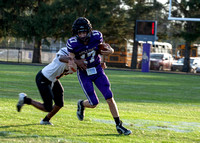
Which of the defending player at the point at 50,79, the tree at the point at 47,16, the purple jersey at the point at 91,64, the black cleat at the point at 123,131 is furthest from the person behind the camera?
the tree at the point at 47,16

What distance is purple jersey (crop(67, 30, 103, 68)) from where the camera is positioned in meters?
6.60

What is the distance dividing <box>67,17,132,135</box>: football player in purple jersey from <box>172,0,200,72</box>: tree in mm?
30720

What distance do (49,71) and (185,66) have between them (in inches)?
1360

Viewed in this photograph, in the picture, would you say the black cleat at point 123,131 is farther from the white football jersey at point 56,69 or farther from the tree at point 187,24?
the tree at point 187,24

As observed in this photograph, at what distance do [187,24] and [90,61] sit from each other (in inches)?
1359

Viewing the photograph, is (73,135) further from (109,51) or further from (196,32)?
(196,32)

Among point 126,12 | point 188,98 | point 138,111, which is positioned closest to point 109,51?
→ point 138,111

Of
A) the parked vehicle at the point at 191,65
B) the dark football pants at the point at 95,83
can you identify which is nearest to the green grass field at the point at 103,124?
the dark football pants at the point at 95,83

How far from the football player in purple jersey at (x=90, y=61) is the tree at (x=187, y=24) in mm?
30720

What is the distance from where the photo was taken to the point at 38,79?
688 cm

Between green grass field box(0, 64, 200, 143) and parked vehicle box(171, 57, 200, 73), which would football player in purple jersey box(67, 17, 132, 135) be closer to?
green grass field box(0, 64, 200, 143)

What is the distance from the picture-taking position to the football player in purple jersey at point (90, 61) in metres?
6.55

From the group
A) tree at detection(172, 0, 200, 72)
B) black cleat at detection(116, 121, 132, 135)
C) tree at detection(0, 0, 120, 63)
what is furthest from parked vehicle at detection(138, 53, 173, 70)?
black cleat at detection(116, 121, 132, 135)

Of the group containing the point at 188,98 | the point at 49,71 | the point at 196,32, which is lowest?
the point at 188,98
